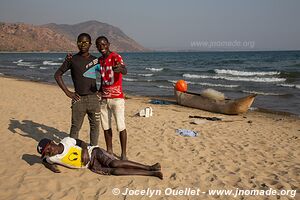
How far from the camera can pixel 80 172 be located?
4.75 metres

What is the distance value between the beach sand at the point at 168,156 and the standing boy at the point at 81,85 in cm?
88

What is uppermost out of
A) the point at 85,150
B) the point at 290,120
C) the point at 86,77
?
the point at 86,77

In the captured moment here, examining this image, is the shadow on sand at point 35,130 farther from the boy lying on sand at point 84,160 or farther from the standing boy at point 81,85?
the boy lying on sand at point 84,160

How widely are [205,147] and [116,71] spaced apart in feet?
9.47

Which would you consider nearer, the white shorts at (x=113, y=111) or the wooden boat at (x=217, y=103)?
the white shorts at (x=113, y=111)

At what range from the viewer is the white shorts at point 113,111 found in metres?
4.74

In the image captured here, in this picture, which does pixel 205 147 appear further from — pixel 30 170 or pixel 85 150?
pixel 30 170

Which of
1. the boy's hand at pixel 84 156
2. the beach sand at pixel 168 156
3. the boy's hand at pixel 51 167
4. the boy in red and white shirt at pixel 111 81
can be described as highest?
the boy in red and white shirt at pixel 111 81

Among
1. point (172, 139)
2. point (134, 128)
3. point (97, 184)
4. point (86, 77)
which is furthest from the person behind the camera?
point (134, 128)

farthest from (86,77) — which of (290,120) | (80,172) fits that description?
(290,120)

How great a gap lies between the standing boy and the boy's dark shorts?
52 centimetres

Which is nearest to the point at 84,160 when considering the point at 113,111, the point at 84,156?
the point at 84,156

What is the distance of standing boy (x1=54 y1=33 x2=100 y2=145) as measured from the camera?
182 inches

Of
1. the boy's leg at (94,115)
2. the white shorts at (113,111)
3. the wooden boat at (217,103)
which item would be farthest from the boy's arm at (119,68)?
the wooden boat at (217,103)
